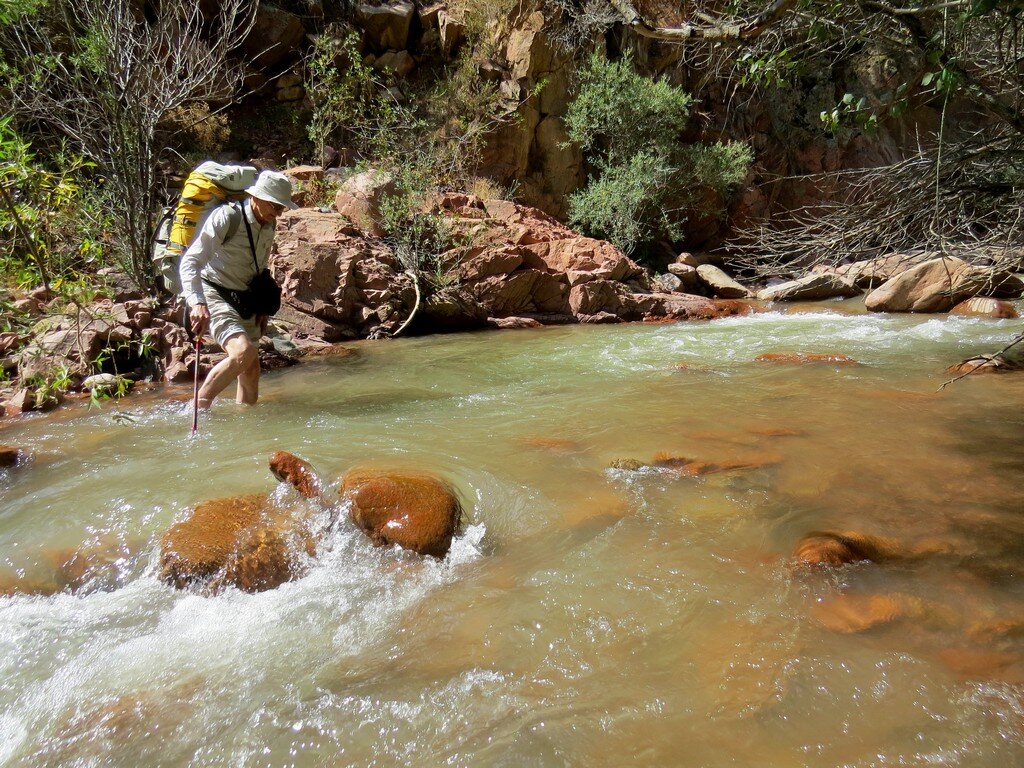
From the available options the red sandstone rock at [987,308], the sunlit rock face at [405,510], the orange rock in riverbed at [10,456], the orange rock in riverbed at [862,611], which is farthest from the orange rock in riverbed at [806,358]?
the orange rock in riverbed at [10,456]

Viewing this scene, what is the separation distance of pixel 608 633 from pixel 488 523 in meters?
1.02

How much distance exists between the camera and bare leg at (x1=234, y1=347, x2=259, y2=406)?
500 cm

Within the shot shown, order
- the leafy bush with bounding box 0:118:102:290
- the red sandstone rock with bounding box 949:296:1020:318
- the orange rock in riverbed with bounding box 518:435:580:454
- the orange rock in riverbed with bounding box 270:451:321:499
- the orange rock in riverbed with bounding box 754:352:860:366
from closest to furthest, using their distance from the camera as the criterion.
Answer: the orange rock in riverbed with bounding box 270:451:321:499
the leafy bush with bounding box 0:118:102:290
the orange rock in riverbed with bounding box 518:435:580:454
the orange rock in riverbed with bounding box 754:352:860:366
the red sandstone rock with bounding box 949:296:1020:318

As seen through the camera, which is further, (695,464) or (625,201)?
A: (625,201)

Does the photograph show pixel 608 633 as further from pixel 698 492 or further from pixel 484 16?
pixel 484 16

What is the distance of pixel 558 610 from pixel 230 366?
328 cm

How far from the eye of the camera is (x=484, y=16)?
14.4m

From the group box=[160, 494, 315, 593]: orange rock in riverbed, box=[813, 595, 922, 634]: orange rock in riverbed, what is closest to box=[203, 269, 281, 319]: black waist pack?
box=[160, 494, 315, 593]: orange rock in riverbed

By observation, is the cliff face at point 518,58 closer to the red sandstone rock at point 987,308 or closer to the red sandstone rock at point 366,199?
the red sandstone rock at point 366,199

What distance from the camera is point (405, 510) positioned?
2.95 meters

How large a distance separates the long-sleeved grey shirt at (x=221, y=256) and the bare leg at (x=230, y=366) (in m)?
0.36

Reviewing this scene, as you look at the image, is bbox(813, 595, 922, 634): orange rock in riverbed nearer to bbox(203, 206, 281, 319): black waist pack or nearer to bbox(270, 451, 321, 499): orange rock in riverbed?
bbox(270, 451, 321, 499): orange rock in riverbed

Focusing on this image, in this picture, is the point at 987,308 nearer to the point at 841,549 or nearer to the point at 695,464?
the point at 695,464

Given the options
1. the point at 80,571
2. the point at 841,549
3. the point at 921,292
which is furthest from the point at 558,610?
the point at 921,292
